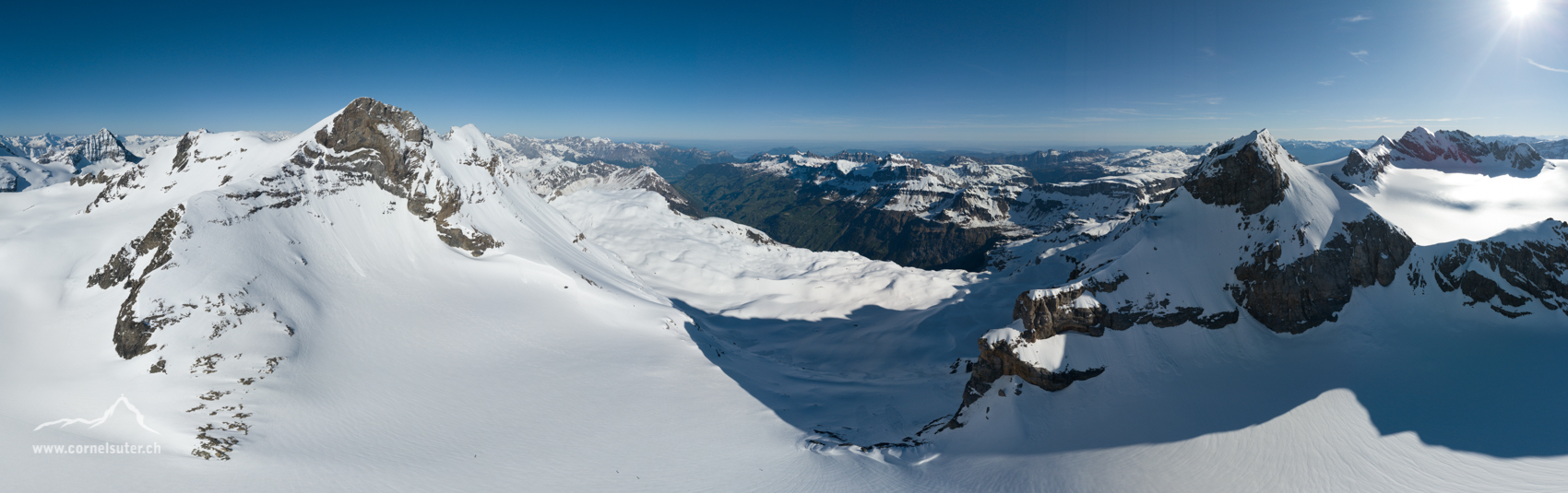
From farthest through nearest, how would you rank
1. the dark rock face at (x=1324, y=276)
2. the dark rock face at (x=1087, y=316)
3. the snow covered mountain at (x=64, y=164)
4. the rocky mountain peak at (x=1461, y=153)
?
the snow covered mountain at (x=64, y=164), the rocky mountain peak at (x=1461, y=153), the dark rock face at (x=1087, y=316), the dark rock face at (x=1324, y=276)

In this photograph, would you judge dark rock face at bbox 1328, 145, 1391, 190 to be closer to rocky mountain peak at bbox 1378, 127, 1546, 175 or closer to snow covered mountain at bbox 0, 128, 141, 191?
rocky mountain peak at bbox 1378, 127, 1546, 175

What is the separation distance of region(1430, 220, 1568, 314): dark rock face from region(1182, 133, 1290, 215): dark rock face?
11787 millimetres

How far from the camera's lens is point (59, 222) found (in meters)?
46.7

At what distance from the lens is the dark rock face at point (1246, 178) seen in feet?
148

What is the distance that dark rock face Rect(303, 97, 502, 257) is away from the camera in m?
63.7

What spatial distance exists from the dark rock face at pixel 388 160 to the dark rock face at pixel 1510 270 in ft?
326

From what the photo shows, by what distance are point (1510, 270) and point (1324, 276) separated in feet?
37.0

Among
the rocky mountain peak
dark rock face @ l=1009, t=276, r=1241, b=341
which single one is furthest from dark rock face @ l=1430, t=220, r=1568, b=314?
the rocky mountain peak

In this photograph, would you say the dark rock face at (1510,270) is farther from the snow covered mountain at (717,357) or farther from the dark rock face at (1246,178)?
the dark rock face at (1246,178)

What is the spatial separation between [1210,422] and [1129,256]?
19620mm

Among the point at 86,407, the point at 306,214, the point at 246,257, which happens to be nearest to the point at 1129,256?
the point at 86,407

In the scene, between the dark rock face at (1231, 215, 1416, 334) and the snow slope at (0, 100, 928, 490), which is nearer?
the snow slope at (0, 100, 928, 490)

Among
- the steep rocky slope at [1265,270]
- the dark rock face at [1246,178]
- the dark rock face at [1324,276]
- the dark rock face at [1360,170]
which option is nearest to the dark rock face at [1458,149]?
the dark rock face at [1360,170]

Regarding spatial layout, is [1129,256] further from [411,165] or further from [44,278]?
[44,278]
